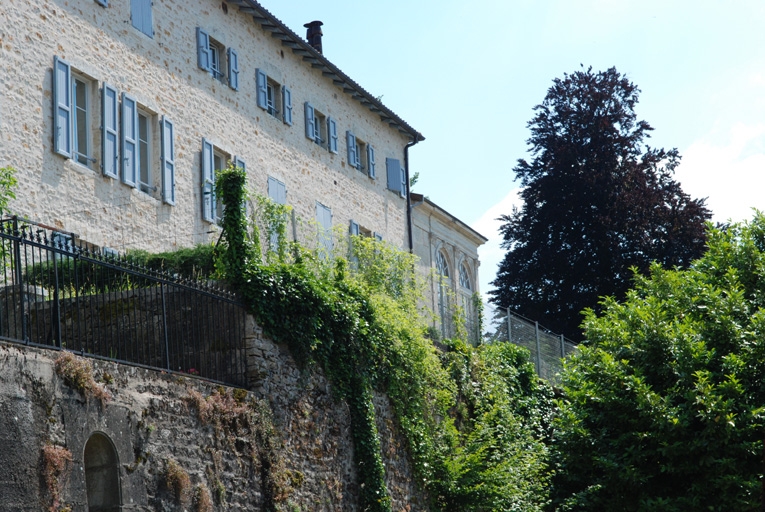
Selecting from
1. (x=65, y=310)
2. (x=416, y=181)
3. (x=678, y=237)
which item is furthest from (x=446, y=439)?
(x=416, y=181)

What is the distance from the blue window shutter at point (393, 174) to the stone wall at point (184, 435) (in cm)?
1490

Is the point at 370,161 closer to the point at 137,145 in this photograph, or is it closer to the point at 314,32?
the point at 314,32

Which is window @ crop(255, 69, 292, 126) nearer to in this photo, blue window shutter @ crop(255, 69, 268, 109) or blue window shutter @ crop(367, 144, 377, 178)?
blue window shutter @ crop(255, 69, 268, 109)

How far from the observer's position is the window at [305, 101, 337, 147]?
28328mm

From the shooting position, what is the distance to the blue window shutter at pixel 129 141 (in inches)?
826

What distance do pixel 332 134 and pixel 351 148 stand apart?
3.14 feet

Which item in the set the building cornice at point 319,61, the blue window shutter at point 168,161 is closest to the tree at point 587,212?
the building cornice at point 319,61

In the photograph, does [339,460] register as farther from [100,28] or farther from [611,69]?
[611,69]

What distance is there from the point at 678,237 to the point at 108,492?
28.7 metres

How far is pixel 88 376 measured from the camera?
1118 centimetres

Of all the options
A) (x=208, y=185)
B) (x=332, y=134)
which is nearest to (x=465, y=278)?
(x=332, y=134)

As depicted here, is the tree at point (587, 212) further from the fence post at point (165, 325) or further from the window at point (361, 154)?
the fence post at point (165, 325)

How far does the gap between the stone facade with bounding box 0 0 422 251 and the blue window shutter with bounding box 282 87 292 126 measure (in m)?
0.10

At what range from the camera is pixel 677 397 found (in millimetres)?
20453
